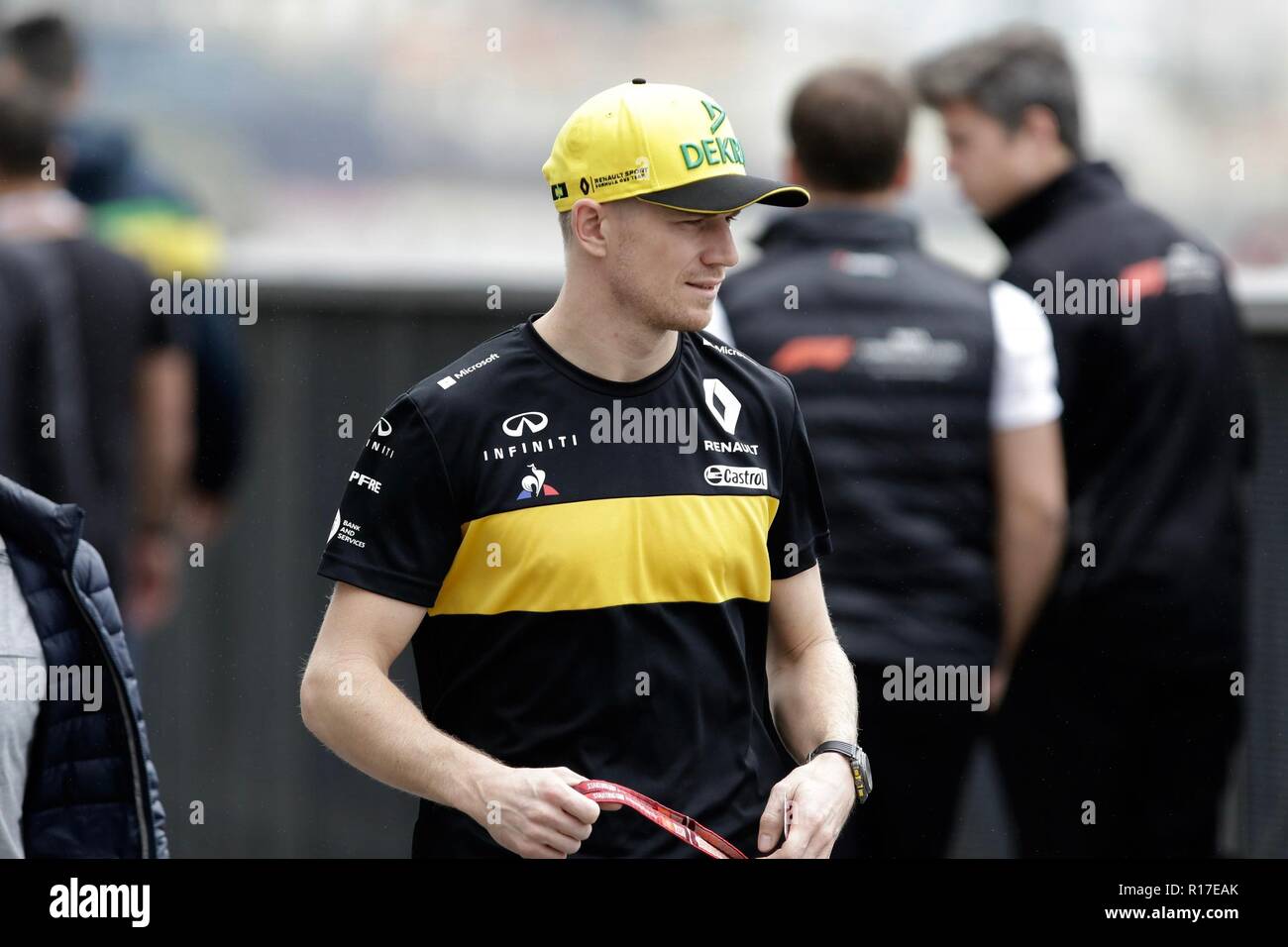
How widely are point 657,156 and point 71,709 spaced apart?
1.14 metres

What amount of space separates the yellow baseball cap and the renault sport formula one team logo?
1.33 feet

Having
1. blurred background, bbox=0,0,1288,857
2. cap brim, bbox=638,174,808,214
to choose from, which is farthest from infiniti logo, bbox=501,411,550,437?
blurred background, bbox=0,0,1288,857

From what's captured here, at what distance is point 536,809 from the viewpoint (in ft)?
7.77

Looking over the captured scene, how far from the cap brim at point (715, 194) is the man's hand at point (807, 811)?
80 centimetres

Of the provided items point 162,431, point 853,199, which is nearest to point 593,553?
point 853,199

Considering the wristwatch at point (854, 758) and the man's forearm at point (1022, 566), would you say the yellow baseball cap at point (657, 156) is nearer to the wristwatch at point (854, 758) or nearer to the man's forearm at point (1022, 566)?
the wristwatch at point (854, 758)

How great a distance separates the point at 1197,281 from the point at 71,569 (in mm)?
2650

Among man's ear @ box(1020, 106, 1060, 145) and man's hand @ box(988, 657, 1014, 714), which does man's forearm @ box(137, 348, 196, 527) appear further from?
man's ear @ box(1020, 106, 1060, 145)

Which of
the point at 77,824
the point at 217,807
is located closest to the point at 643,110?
the point at 77,824

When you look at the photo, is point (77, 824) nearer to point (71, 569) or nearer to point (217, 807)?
point (71, 569)

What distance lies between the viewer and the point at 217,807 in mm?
4422

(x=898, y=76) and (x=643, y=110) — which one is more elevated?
(x=898, y=76)

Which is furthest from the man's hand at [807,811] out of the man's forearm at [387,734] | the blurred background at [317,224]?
the blurred background at [317,224]
